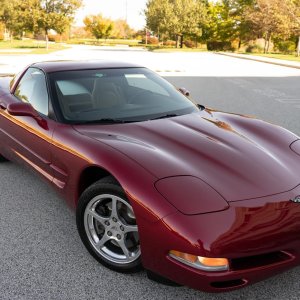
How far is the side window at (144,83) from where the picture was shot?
3977 mm

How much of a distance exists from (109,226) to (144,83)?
1850 millimetres

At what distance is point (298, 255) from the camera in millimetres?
2264

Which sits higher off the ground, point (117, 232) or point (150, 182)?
point (150, 182)

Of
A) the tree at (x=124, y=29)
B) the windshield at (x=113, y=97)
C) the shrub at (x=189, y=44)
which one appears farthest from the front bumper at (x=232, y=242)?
the tree at (x=124, y=29)

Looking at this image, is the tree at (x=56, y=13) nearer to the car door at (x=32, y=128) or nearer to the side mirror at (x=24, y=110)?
the car door at (x=32, y=128)

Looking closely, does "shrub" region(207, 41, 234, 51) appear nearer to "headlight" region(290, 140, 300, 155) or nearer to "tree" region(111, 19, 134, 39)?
"tree" region(111, 19, 134, 39)

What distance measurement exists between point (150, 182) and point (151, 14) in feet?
175

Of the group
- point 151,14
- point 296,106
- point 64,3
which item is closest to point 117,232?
point 296,106

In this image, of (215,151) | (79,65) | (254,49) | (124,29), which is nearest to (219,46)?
(254,49)

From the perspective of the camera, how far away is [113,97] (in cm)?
368

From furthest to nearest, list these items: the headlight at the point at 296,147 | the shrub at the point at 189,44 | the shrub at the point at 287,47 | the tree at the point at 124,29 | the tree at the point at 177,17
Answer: the tree at the point at 124,29 < the shrub at the point at 189,44 < the tree at the point at 177,17 < the shrub at the point at 287,47 < the headlight at the point at 296,147

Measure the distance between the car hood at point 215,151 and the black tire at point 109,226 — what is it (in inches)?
11.4

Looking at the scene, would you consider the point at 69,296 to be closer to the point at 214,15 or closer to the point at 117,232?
the point at 117,232

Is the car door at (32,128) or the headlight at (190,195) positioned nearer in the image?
the headlight at (190,195)
